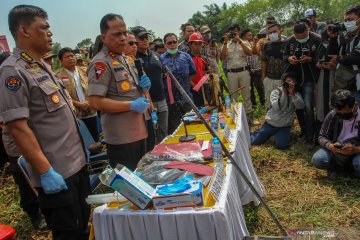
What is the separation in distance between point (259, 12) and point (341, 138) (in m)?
68.3

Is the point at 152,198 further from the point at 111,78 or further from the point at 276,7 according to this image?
the point at 276,7

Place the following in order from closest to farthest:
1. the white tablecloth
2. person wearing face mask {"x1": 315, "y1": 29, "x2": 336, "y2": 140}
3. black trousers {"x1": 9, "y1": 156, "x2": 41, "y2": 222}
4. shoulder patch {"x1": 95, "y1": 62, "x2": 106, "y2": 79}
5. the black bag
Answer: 1. the white tablecloth
2. shoulder patch {"x1": 95, "y1": 62, "x2": 106, "y2": 79}
3. black trousers {"x1": 9, "y1": 156, "x2": 41, "y2": 222}
4. the black bag
5. person wearing face mask {"x1": 315, "y1": 29, "x2": 336, "y2": 140}

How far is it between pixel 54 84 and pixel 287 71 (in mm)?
3864

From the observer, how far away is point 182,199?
1647mm

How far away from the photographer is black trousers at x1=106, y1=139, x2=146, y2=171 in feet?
8.45

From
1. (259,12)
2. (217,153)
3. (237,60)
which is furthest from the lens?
(259,12)

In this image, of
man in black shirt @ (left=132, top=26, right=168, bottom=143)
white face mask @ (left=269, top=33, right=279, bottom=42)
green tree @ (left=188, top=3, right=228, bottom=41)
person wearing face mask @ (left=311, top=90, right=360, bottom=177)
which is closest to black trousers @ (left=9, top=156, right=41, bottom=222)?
man in black shirt @ (left=132, top=26, right=168, bottom=143)

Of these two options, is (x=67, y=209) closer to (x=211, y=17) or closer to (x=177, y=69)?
(x=177, y=69)

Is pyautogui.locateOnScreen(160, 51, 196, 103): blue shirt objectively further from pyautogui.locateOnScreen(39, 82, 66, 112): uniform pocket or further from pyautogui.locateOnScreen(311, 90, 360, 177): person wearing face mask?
pyautogui.locateOnScreen(39, 82, 66, 112): uniform pocket

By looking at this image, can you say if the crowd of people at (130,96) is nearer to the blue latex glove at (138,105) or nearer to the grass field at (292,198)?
the blue latex glove at (138,105)

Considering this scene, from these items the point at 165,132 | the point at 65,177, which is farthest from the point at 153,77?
the point at 65,177

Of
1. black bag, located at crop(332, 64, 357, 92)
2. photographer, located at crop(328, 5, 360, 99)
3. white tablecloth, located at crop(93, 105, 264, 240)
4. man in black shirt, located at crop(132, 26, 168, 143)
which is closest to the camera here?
white tablecloth, located at crop(93, 105, 264, 240)

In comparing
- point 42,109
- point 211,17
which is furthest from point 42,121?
point 211,17

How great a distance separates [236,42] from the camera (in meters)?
6.07
